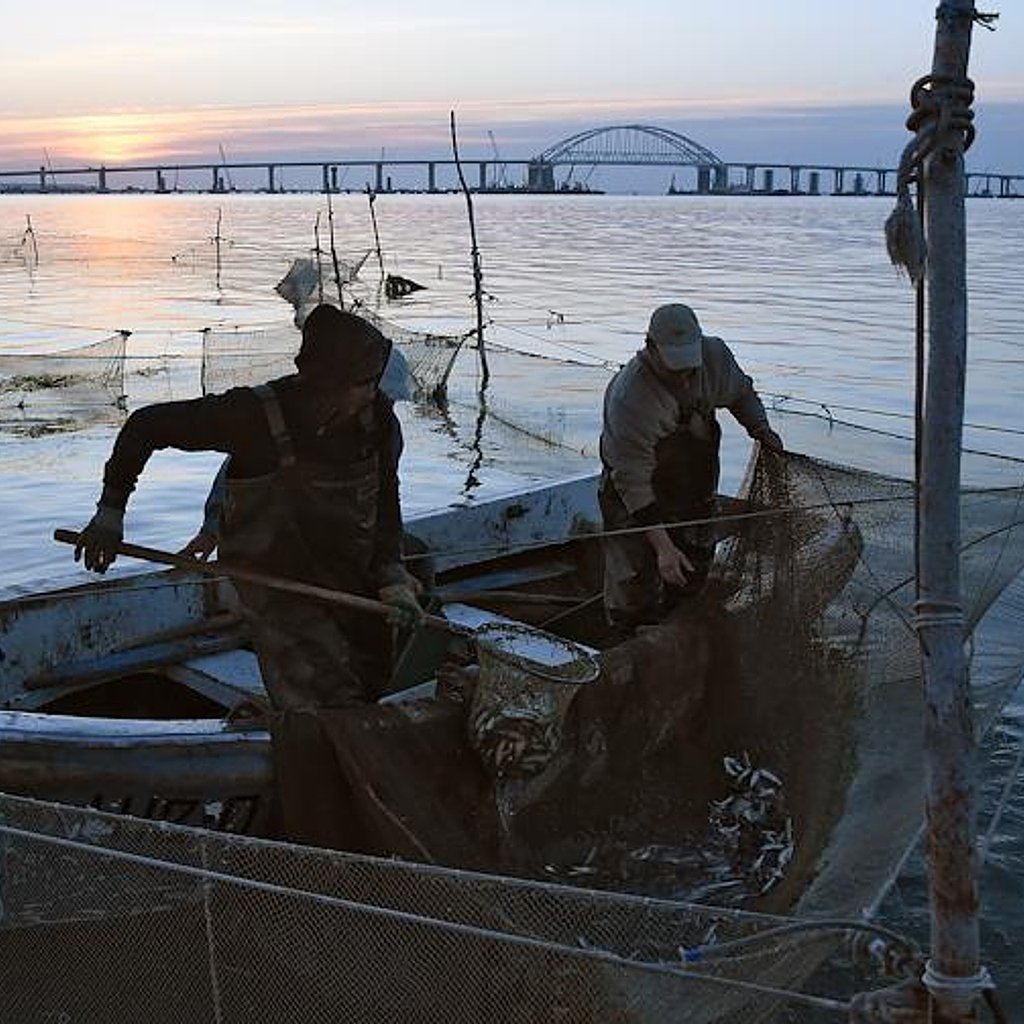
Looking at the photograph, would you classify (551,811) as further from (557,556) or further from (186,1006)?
(557,556)

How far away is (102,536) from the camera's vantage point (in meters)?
4.32

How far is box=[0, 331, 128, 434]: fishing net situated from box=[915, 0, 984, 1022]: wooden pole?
17.0m

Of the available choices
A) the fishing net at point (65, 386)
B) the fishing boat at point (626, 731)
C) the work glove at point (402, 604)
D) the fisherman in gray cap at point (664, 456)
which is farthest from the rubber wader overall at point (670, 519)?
the fishing net at point (65, 386)

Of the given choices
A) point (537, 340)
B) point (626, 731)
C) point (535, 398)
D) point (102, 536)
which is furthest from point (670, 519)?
point (537, 340)

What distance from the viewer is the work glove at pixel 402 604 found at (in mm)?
4738

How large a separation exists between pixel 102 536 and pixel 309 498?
2.31 feet

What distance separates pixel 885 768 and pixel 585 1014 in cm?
160

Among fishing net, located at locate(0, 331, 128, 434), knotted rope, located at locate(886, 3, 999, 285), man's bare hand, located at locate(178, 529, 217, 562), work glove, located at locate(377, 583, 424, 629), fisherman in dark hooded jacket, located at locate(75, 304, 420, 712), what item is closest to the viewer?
knotted rope, located at locate(886, 3, 999, 285)

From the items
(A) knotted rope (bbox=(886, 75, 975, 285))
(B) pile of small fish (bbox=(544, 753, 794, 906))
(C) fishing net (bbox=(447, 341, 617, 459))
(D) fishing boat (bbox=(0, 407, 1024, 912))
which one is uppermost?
(A) knotted rope (bbox=(886, 75, 975, 285))

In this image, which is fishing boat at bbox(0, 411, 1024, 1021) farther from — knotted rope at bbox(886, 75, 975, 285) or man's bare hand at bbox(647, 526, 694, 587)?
knotted rope at bbox(886, 75, 975, 285)

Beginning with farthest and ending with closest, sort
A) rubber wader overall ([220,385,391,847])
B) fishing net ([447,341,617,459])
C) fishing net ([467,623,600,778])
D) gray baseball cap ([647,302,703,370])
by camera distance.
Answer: fishing net ([447,341,617,459]) < gray baseball cap ([647,302,703,370]) < fishing net ([467,623,600,778]) < rubber wader overall ([220,385,391,847])

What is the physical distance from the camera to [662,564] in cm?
558

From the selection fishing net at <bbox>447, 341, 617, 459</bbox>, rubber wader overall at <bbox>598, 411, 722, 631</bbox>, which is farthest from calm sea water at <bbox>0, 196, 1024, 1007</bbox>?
rubber wader overall at <bbox>598, 411, 722, 631</bbox>

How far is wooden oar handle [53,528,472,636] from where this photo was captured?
4418 millimetres
